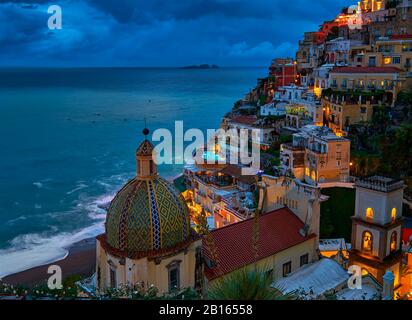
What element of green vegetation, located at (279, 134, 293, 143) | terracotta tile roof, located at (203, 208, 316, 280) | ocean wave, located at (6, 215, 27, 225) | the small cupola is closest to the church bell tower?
terracotta tile roof, located at (203, 208, 316, 280)

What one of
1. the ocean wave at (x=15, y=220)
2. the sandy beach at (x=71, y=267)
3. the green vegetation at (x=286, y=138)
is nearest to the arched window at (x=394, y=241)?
the sandy beach at (x=71, y=267)

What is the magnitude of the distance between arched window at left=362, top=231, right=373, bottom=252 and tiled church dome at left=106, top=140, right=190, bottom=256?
33.3 feet

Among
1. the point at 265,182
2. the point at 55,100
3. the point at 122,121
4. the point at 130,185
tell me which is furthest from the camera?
the point at 55,100

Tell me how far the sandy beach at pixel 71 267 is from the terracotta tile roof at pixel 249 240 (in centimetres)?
1701

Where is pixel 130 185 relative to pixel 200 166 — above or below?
above

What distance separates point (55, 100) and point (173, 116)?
50.9m

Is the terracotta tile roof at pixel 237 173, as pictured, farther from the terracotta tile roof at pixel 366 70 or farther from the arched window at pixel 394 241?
the arched window at pixel 394 241

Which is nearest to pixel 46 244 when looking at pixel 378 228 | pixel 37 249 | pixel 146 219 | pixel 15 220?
pixel 37 249

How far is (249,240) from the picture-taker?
16297 mm

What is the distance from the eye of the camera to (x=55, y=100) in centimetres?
13825

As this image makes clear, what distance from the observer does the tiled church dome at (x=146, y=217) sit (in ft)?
46.4
